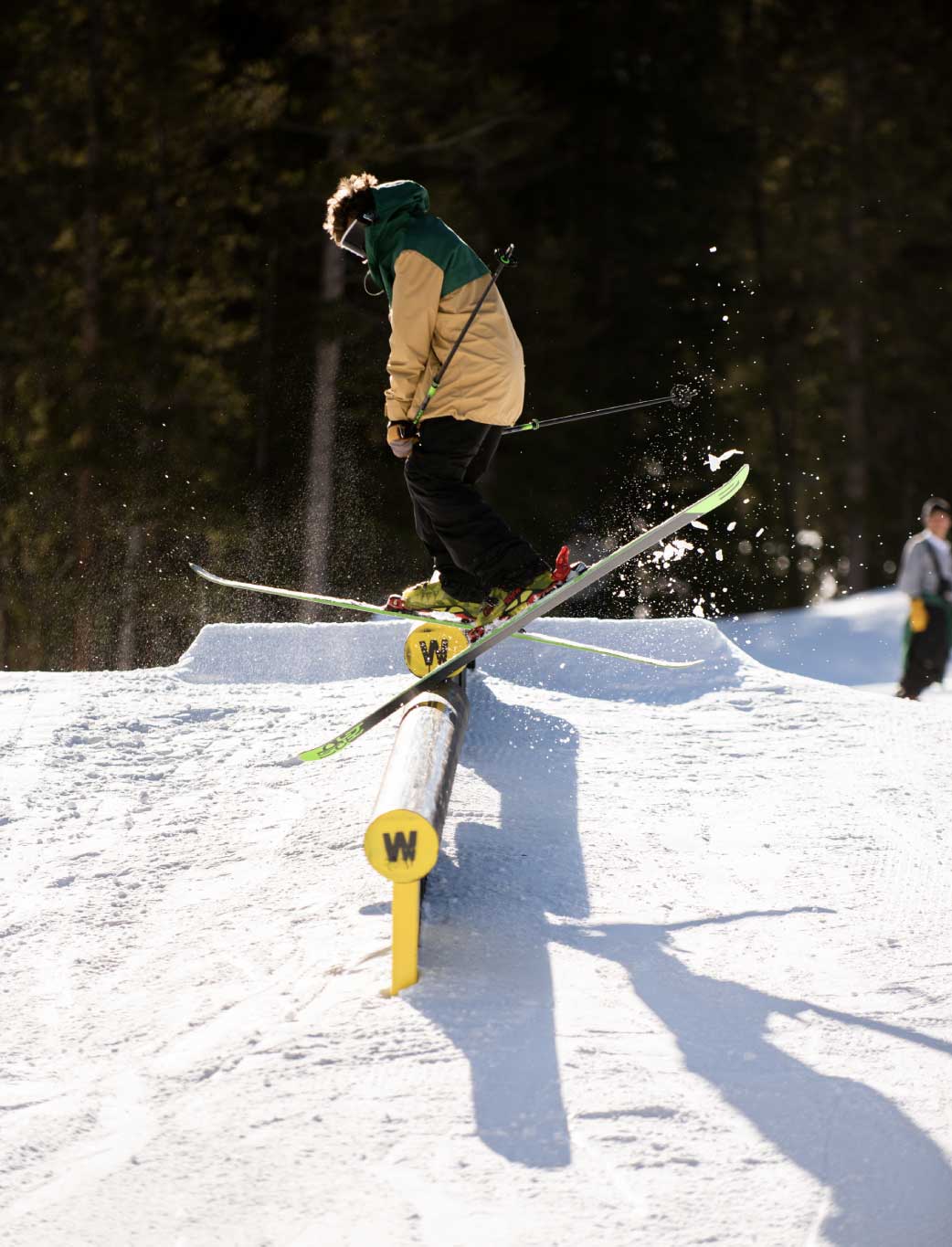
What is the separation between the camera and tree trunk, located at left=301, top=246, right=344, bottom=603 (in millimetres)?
14633

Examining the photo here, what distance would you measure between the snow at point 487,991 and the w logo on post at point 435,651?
0.26 m

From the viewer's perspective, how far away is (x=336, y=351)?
47.9 feet

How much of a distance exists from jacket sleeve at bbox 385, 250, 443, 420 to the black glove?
7.6 inches

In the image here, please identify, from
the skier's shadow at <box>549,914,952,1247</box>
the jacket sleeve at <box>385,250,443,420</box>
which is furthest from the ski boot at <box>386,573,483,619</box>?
the skier's shadow at <box>549,914,952,1247</box>

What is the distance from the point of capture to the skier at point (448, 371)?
175 inches

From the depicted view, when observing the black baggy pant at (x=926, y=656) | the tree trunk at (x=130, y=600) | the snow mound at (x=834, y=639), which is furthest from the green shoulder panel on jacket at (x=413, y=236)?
the tree trunk at (x=130, y=600)

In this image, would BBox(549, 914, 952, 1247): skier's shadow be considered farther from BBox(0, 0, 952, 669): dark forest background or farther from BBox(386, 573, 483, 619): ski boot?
BBox(0, 0, 952, 669): dark forest background

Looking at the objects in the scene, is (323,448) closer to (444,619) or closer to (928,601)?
(928,601)

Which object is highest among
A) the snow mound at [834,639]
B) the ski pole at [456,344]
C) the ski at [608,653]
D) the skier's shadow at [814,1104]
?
the ski pole at [456,344]

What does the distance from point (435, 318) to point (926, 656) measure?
5848 millimetres

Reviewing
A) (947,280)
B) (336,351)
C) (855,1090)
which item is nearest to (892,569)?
(947,280)

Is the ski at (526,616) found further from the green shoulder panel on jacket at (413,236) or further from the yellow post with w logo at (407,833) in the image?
the green shoulder panel on jacket at (413,236)

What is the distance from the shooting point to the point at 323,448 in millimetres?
14969

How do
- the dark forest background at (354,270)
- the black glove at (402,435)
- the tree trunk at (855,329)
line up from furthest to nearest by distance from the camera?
1. the tree trunk at (855,329)
2. the dark forest background at (354,270)
3. the black glove at (402,435)
